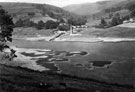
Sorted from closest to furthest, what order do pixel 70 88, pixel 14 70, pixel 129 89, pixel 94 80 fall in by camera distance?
pixel 129 89 < pixel 70 88 < pixel 94 80 < pixel 14 70

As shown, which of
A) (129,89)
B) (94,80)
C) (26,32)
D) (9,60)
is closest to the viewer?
(129,89)

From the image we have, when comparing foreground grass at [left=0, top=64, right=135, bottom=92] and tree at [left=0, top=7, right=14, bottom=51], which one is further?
tree at [left=0, top=7, right=14, bottom=51]

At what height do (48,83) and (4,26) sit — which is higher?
(4,26)

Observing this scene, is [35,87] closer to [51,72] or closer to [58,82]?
[58,82]

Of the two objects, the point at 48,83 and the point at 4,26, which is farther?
the point at 4,26

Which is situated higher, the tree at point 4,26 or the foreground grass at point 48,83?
the tree at point 4,26

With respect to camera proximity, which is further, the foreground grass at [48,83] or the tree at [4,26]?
the tree at [4,26]

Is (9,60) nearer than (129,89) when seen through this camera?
No

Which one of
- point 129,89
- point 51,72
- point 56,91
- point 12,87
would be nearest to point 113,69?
point 129,89

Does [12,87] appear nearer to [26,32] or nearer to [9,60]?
[9,60]

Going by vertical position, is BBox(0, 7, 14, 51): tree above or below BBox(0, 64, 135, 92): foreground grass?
above

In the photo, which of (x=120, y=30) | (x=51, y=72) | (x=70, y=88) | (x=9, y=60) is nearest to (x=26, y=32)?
(x=120, y=30)
